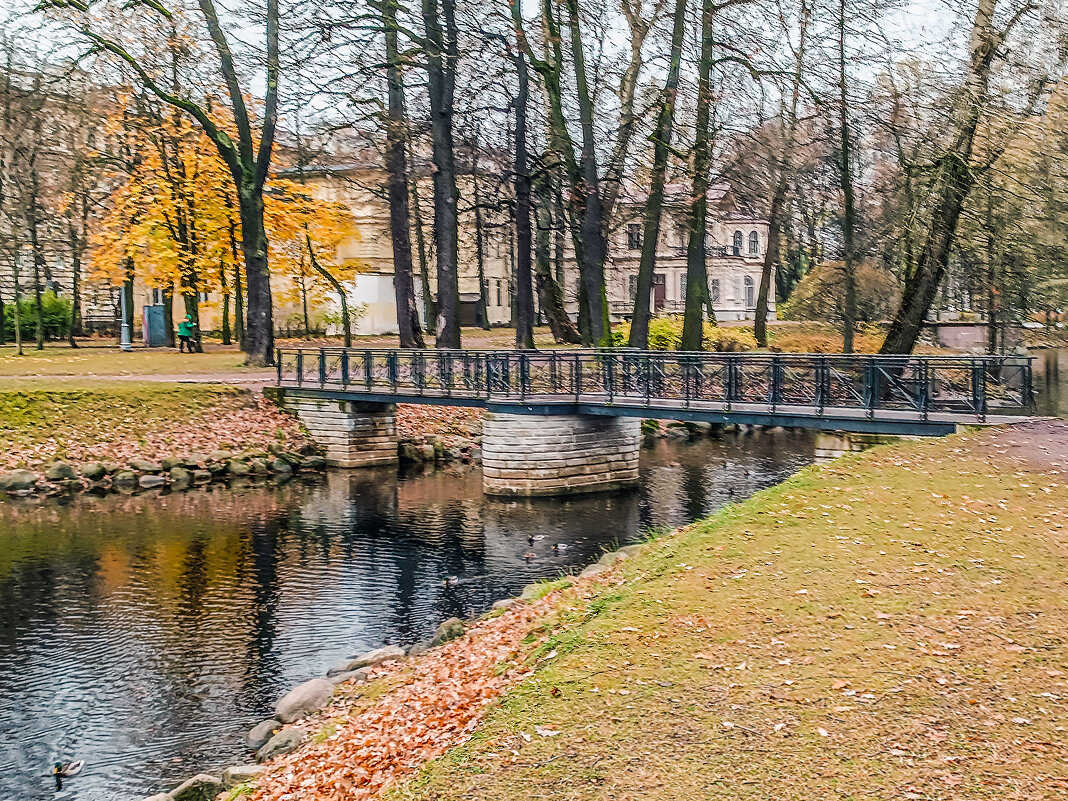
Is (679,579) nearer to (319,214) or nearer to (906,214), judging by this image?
(906,214)

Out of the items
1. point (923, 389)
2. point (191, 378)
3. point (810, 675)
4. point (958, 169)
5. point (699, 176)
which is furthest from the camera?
point (191, 378)

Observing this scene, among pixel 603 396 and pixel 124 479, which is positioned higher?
pixel 603 396

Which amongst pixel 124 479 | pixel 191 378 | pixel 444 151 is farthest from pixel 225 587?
pixel 444 151

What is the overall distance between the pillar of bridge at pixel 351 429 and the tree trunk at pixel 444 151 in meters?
2.88

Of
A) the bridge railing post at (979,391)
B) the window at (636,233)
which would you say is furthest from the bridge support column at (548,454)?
the window at (636,233)

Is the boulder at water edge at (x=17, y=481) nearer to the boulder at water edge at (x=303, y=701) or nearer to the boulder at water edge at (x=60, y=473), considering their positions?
the boulder at water edge at (x=60, y=473)

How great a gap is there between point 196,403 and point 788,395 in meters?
16.4

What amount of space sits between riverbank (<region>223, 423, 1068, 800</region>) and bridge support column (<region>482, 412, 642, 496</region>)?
11.1 metres

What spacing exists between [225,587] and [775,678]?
Result: 11.3 metres

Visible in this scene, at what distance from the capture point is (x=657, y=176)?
88.5 ft

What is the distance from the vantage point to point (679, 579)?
1003cm

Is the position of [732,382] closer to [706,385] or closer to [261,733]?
[706,385]

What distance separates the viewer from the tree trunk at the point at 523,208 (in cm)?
2880

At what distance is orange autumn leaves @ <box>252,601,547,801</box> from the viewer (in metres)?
7.44
